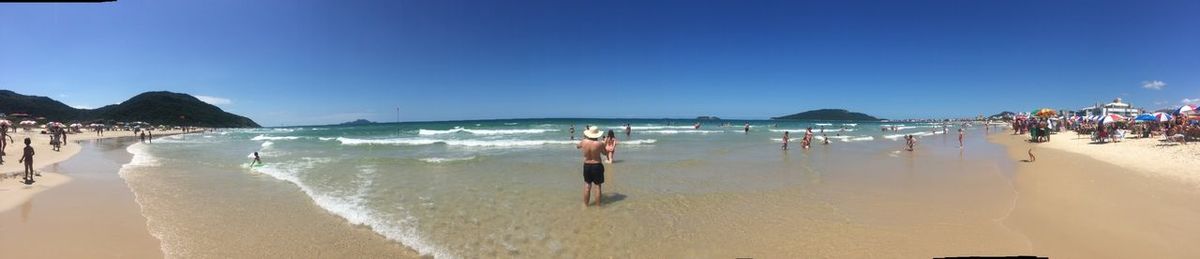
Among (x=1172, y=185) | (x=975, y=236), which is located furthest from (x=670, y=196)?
(x=1172, y=185)

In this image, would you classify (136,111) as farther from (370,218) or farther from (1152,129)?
(1152,129)

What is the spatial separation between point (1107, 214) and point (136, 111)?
157 m

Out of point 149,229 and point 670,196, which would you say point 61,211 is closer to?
point 149,229

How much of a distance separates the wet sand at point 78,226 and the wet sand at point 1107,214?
1111 cm

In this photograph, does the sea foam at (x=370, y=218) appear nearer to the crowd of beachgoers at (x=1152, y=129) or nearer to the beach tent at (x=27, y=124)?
the crowd of beachgoers at (x=1152, y=129)

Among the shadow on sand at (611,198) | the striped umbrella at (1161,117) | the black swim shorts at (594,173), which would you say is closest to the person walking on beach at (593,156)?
the black swim shorts at (594,173)

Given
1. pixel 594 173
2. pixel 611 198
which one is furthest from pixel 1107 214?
pixel 594 173

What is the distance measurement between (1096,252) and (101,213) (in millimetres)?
14342

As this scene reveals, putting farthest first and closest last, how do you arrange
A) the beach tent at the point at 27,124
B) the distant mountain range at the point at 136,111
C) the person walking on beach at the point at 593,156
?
the distant mountain range at the point at 136,111
the beach tent at the point at 27,124
the person walking on beach at the point at 593,156

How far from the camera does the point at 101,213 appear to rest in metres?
8.68

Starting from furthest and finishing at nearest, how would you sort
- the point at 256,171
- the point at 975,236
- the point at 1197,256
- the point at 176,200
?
1. the point at 256,171
2. the point at 176,200
3. the point at 975,236
4. the point at 1197,256

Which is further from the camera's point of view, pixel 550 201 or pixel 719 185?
pixel 719 185

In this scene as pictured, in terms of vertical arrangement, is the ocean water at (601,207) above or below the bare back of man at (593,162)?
below

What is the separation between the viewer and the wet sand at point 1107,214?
6256mm
